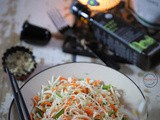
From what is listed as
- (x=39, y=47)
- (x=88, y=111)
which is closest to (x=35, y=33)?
(x=39, y=47)

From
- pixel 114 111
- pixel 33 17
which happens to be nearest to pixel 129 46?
pixel 114 111

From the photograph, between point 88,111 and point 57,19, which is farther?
point 57,19

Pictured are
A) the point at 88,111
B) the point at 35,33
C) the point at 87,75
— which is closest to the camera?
the point at 88,111

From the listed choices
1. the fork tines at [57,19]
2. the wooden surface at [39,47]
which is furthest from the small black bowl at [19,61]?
the fork tines at [57,19]

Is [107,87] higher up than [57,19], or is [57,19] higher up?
[57,19]

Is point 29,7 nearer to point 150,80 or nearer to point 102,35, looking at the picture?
point 102,35

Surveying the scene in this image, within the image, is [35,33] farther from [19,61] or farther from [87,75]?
[87,75]

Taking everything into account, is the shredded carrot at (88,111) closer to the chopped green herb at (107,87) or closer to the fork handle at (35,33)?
the chopped green herb at (107,87)
